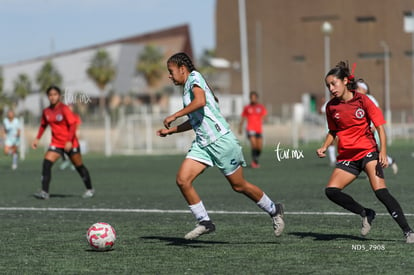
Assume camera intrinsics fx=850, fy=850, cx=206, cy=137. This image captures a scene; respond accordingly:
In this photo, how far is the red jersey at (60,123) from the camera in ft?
49.8

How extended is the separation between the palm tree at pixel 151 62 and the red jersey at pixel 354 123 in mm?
105953

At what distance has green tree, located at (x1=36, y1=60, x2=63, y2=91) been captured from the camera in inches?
4417

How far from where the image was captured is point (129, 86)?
118 meters

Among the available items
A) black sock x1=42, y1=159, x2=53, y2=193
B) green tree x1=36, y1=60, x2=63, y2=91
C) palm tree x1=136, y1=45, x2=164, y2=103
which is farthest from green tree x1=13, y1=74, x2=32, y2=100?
black sock x1=42, y1=159, x2=53, y2=193

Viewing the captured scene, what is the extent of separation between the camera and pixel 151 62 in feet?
378

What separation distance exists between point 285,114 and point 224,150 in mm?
66323

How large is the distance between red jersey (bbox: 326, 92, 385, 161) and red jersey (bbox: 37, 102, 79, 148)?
7.10 meters


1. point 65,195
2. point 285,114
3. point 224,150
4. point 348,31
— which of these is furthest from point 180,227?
point 348,31

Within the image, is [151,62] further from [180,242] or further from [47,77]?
[180,242]

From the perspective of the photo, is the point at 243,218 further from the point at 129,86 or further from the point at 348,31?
the point at 129,86

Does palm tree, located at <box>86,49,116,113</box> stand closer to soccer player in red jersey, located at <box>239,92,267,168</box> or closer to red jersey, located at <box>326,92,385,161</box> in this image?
soccer player in red jersey, located at <box>239,92,267,168</box>

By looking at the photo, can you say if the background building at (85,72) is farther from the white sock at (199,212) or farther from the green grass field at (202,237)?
the white sock at (199,212)

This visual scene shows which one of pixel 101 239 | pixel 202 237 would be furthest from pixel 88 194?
pixel 101 239

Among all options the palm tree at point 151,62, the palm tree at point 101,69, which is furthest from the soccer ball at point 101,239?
the palm tree at point 151,62
